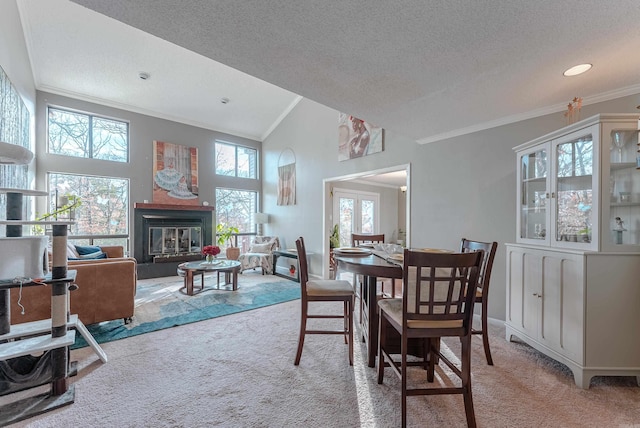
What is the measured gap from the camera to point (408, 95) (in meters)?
2.41

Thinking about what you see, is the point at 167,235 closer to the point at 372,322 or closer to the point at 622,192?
the point at 372,322

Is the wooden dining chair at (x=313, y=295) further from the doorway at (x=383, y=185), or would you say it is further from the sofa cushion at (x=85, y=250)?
the sofa cushion at (x=85, y=250)

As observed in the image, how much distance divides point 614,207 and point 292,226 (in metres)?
5.17

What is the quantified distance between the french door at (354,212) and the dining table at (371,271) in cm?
457

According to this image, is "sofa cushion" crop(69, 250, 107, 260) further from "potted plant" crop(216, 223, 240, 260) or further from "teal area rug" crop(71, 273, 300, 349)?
"potted plant" crop(216, 223, 240, 260)

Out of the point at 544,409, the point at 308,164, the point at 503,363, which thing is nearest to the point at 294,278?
the point at 308,164

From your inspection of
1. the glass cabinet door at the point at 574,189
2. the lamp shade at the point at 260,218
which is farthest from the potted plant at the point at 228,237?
the glass cabinet door at the point at 574,189

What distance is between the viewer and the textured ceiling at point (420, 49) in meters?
1.44

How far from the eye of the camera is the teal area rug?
9.50ft

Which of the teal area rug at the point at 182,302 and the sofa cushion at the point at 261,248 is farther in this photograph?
the sofa cushion at the point at 261,248

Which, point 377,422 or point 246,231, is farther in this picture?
point 246,231

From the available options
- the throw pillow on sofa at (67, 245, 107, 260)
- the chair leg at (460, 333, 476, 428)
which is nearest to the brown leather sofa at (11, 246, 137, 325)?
the throw pillow on sofa at (67, 245, 107, 260)

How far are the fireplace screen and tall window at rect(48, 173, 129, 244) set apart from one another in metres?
0.53

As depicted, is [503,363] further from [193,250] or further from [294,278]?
[193,250]
